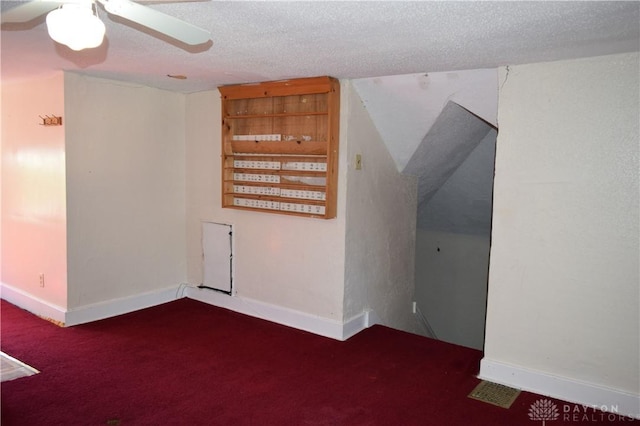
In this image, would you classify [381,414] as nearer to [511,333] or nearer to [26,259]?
[511,333]

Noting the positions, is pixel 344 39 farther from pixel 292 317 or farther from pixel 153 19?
pixel 292 317

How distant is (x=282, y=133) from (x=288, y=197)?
518mm

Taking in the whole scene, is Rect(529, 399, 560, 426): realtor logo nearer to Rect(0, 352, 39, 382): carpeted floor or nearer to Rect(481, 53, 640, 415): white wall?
Rect(481, 53, 640, 415): white wall

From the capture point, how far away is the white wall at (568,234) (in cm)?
268

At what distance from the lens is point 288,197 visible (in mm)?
3887

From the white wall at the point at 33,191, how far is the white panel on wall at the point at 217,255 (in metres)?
1.20

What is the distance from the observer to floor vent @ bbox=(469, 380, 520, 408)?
9.28ft

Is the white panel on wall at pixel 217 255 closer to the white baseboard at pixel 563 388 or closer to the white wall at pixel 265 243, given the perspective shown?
the white wall at pixel 265 243

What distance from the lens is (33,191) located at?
162 inches

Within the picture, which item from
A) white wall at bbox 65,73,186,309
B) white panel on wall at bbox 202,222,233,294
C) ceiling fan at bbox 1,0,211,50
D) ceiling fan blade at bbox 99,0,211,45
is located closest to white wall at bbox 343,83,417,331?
white panel on wall at bbox 202,222,233,294

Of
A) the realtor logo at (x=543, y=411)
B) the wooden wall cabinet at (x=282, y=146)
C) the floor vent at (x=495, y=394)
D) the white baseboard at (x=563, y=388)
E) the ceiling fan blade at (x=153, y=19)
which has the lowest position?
the realtor logo at (x=543, y=411)

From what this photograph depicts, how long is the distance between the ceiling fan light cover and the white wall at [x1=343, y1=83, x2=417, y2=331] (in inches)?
88.9
